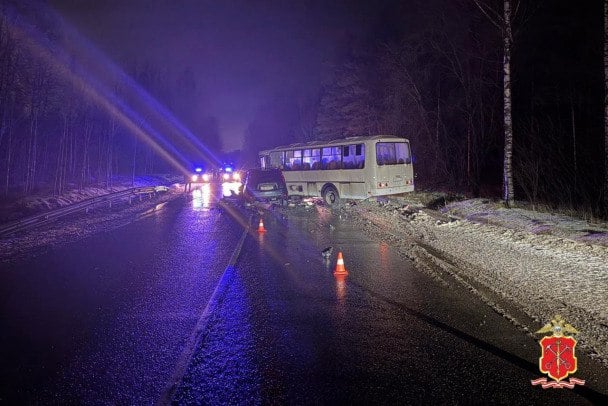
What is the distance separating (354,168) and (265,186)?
15.1ft

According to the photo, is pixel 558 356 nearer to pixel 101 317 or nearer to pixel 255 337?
pixel 255 337

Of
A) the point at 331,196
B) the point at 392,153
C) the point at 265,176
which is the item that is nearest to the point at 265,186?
the point at 265,176

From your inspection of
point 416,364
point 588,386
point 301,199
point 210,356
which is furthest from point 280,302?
point 301,199

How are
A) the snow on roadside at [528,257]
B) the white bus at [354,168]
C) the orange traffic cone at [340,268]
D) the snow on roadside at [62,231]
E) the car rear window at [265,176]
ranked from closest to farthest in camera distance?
the snow on roadside at [528,257] → the orange traffic cone at [340,268] → the snow on roadside at [62,231] → the white bus at [354,168] → the car rear window at [265,176]

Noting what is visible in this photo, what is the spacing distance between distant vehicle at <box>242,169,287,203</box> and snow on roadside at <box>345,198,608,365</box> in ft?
21.0

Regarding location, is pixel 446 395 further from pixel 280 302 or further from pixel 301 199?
pixel 301 199

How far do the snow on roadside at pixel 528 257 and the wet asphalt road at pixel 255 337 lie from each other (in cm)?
75

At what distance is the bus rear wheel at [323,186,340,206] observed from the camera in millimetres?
18906

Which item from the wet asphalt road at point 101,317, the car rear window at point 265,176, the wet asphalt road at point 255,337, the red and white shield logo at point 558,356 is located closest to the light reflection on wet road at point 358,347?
the wet asphalt road at point 255,337

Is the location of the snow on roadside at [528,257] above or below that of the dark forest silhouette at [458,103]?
below

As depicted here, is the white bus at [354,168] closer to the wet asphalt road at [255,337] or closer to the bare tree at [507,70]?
the bare tree at [507,70]

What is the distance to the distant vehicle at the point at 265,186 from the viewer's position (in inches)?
768

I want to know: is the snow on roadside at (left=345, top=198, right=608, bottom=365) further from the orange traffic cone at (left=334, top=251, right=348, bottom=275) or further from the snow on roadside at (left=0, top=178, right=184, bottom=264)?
the snow on roadside at (left=0, top=178, right=184, bottom=264)

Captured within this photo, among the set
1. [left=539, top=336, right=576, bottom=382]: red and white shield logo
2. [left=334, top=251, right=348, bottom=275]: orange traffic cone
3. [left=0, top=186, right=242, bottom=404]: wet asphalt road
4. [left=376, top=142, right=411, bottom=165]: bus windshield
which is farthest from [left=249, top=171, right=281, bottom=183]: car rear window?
[left=539, top=336, right=576, bottom=382]: red and white shield logo
